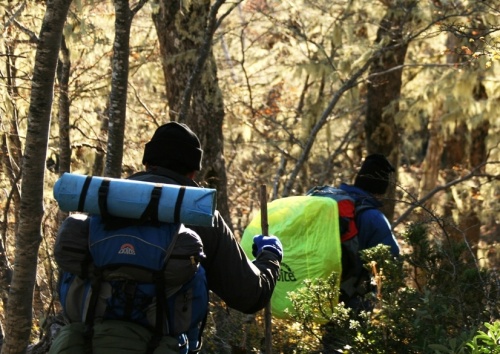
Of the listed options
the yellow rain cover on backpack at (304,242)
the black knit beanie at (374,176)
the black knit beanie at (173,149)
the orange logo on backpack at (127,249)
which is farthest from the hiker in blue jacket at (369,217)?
the orange logo on backpack at (127,249)

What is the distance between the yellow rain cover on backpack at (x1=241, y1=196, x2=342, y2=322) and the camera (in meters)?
5.04

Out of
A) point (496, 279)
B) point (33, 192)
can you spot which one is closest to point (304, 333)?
point (496, 279)

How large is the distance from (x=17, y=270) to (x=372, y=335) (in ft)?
8.06

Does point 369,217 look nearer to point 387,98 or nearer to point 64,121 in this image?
point 387,98

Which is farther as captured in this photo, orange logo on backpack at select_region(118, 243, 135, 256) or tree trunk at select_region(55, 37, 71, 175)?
tree trunk at select_region(55, 37, 71, 175)

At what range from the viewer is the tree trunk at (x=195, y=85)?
8281mm

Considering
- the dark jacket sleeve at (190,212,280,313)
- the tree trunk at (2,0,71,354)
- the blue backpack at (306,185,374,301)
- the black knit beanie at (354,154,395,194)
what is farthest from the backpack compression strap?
the black knit beanie at (354,154,395,194)

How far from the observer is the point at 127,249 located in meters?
2.86

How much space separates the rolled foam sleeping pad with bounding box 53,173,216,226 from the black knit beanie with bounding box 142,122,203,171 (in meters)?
0.34

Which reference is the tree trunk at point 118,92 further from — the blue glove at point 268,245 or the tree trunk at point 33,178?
the blue glove at point 268,245

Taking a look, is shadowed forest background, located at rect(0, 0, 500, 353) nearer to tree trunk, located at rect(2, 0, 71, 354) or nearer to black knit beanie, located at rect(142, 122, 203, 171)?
tree trunk, located at rect(2, 0, 71, 354)

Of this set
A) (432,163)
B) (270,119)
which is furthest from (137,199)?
(432,163)

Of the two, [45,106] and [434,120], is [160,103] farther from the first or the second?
[45,106]

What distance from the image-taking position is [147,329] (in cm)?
289
